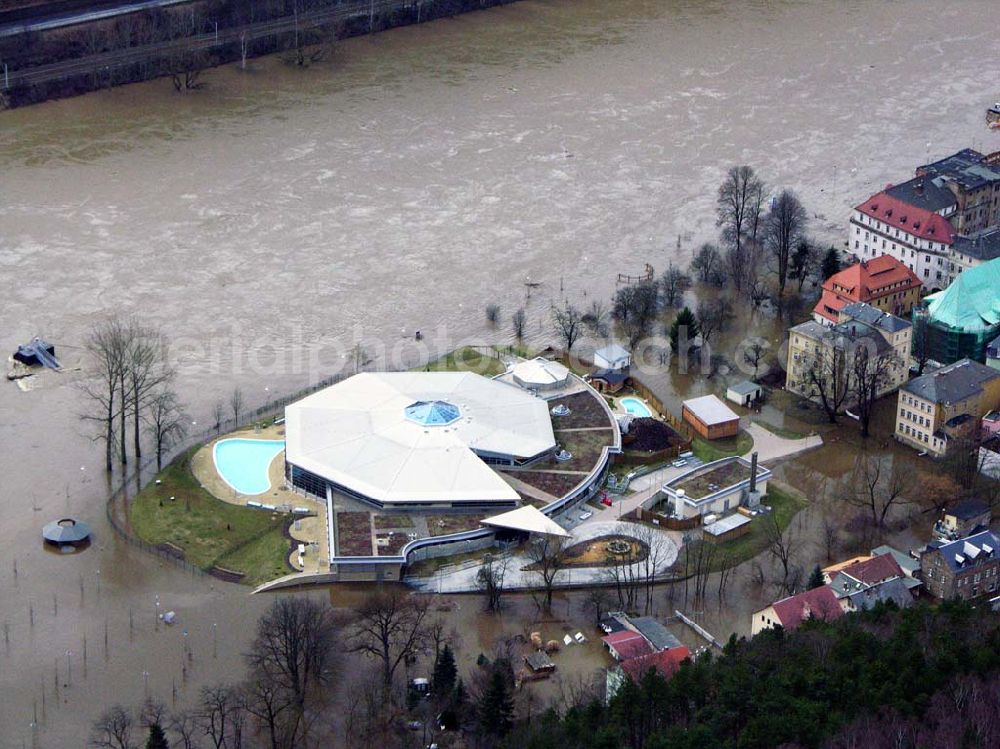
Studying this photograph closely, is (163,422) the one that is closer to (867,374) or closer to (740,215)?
(867,374)

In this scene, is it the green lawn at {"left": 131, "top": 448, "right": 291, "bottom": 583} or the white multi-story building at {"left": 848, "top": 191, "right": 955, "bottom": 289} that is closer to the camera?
the green lawn at {"left": 131, "top": 448, "right": 291, "bottom": 583}

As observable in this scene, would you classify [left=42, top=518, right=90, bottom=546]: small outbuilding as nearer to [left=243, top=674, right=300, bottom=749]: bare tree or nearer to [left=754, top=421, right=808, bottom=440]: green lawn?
[left=243, top=674, right=300, bottom=749]: bare tree

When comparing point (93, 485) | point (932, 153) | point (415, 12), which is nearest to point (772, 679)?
point (93, 485)

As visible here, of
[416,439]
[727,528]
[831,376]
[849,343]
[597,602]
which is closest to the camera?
[597,602]

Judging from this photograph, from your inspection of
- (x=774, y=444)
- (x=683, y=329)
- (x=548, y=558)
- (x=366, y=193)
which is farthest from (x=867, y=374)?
(x=366, y=193)

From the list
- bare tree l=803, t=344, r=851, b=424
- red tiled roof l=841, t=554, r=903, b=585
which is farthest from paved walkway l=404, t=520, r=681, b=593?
bare tree l=803, t=344, r=851, b=424

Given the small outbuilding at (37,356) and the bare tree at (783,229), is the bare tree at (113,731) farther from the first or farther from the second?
the bare tree at (783,229)

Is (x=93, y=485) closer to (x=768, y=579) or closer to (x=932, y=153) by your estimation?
(x=768, y=579)
